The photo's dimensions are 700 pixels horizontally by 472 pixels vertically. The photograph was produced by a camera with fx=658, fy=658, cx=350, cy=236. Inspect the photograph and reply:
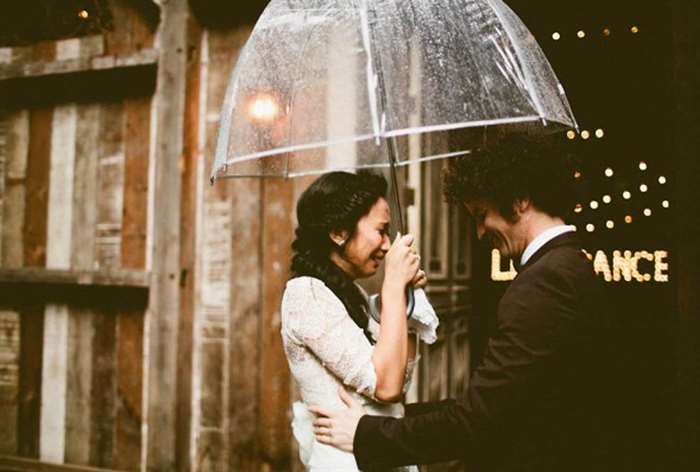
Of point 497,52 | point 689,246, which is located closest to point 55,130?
point 497,52

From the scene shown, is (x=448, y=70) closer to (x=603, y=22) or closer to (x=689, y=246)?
(x=689, y=246)

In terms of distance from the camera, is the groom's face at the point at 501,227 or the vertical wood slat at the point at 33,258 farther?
the vertical wood slat at the point at 33,258

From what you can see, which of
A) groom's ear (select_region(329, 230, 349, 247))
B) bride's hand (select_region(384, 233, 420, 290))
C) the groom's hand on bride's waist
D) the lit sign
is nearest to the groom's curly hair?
bride's hand (select_region(384, 233, 420, 290))

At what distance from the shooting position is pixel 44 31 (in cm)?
464

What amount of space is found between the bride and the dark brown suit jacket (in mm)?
293

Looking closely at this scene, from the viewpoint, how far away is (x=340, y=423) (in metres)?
2.43

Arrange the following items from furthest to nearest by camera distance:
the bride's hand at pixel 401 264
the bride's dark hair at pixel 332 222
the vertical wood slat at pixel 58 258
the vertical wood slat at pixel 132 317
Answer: the vertical wood slat at pixel 58 258
the vertical wood slat at pixel 132 317
the bride's dark hair at pixel 332 222
the bride's hand at pixel 401 264

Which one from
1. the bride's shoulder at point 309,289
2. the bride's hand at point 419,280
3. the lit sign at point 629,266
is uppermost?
the lit sign at point 629,266

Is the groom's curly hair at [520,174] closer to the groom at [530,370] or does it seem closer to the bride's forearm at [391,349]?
the groom at [530,370]

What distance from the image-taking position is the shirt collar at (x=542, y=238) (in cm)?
227

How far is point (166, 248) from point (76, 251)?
774mm

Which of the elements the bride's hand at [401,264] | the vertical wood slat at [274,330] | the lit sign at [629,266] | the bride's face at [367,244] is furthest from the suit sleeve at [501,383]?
the lit sign at [629,266]

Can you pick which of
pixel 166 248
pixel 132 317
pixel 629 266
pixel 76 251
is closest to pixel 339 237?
pixel 166 248

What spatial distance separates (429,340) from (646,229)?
341cm
